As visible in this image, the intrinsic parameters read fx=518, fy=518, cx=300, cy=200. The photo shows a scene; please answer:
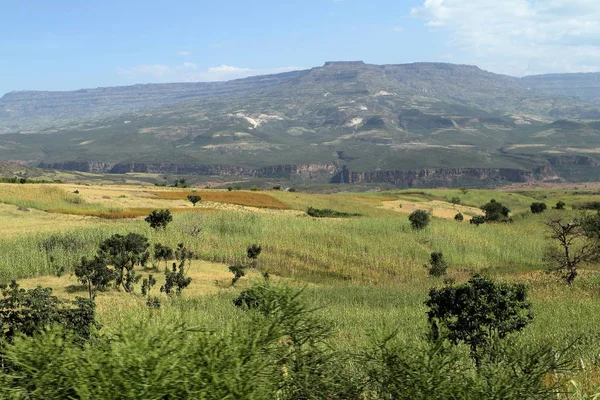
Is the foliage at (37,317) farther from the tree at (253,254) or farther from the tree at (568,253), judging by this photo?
the tree at (253,254)

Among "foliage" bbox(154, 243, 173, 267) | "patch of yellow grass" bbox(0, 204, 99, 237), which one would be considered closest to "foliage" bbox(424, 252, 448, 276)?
"foliage" bbox(154, 243, 173, 267)

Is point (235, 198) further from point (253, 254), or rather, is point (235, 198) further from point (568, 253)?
point (568, 253)

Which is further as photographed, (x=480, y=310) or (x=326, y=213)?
(x=326, y=213)

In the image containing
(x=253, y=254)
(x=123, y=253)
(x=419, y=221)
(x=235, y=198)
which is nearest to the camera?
(x=123, y=253)

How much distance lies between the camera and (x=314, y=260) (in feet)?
112

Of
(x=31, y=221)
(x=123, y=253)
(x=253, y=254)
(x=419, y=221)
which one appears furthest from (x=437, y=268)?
(x=31, y=221)

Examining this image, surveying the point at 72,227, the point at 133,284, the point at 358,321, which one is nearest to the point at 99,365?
the point at 358,321

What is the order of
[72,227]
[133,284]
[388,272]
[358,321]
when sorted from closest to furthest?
[358,321] → [133,284] → [388,272] → [72,227]

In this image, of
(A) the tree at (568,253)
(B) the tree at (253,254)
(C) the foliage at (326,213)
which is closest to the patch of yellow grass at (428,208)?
(C) the foliage at (326,213)

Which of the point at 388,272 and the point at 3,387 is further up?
the point at 3,387

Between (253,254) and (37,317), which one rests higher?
(37,317)

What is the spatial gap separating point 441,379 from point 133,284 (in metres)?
21.8

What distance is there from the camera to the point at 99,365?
420 centimetres

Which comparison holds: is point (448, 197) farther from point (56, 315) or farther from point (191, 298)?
point (56, 315)
